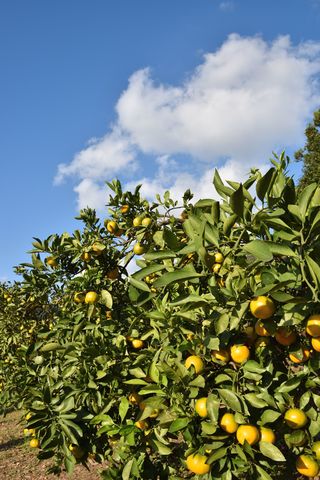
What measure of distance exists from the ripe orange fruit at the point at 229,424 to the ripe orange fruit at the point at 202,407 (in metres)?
0.08

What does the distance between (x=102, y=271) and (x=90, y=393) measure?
801 mm

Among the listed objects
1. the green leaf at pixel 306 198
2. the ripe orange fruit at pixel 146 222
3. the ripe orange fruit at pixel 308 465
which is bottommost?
the ripe orange fruit at pixel 308 465

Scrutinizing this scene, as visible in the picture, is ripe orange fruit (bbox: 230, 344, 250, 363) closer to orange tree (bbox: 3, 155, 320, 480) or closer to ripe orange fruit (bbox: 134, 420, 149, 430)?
orange tree (bbox: 3, 155, 320, 480)

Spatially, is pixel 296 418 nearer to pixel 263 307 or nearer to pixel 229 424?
pixel 229 424

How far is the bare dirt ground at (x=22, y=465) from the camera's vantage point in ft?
18.3

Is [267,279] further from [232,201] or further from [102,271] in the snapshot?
[102,271]

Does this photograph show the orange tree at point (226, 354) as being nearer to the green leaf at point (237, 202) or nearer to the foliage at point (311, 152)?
the green leaf at point (237, 202)

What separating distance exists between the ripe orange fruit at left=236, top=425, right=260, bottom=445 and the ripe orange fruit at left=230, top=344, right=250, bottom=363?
25cm

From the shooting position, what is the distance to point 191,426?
165 cm

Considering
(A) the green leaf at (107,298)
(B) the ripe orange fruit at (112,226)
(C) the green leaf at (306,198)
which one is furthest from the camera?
(B) the ripe orange fruit at (112,226)

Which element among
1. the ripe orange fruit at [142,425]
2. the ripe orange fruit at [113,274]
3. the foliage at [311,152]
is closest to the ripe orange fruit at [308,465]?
the ripe orange fruit at [142,425]

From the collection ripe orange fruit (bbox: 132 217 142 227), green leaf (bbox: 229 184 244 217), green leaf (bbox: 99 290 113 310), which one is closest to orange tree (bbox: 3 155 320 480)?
green leaf (bbox: 229 184 244 217)

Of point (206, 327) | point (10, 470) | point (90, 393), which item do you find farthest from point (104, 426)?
point (10, 470)

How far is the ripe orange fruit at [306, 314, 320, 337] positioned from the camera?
135 centimetres
